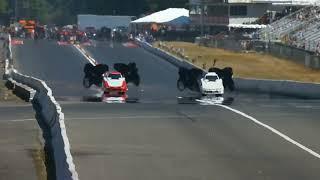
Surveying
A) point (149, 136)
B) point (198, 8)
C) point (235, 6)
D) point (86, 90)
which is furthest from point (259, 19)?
point (149, 136)

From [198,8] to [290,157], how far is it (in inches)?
4480

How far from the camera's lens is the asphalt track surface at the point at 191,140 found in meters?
19.1

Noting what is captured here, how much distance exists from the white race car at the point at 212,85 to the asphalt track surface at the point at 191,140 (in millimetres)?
2567

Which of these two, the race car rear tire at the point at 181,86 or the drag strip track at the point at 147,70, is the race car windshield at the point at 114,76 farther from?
the race car rear tire at the point at 181,86

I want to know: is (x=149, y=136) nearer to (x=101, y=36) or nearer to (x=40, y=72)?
(x=40, y=72)

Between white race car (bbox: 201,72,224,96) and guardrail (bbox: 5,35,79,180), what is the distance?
8.85 m

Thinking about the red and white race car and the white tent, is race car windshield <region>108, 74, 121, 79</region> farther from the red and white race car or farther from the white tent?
the white tent

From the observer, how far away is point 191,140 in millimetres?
24438

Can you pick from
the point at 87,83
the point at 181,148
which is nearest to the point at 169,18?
the point at 87,83

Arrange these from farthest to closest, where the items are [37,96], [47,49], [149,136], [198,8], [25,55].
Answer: [198,8], [47,49], [25,55], [37,96], [149,136]

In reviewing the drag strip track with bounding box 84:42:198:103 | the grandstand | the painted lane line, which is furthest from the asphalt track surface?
the grandstand

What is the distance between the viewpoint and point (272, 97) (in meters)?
45.9

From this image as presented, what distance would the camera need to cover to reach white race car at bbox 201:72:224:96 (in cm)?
4572

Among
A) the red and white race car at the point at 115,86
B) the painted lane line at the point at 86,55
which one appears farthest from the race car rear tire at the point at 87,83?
the painted lane line at the point at 86,55
